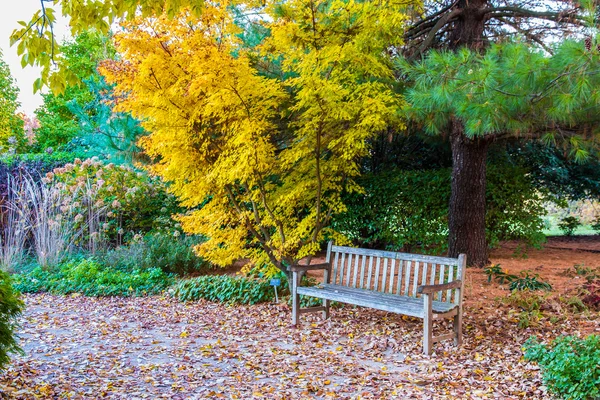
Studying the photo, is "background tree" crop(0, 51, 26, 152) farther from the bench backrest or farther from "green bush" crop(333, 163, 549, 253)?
the bench backrest

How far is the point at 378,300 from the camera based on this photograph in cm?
480

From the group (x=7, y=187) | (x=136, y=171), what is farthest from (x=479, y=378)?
(x=7, y=187)

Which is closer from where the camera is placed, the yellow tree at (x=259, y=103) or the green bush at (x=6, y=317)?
the green bush at (x=6, y=317)

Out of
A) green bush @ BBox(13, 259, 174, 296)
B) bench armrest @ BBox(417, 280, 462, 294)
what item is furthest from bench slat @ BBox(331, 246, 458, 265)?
green bush @ BBox(13, 259, 174, 296)

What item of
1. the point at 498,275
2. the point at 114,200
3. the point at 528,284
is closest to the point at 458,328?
the point at 528,284

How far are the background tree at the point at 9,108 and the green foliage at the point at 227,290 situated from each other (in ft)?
56.2

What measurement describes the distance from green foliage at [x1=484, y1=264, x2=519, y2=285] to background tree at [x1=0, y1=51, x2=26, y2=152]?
19817mm

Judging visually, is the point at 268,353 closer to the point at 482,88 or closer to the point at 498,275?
the point at 482,88

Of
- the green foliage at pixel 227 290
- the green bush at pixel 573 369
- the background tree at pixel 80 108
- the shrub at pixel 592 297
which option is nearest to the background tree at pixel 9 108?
the background tree at pixel 80 108

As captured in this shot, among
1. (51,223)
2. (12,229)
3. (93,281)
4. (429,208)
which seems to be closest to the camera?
(93,281)

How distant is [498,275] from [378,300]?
2550 millimetres

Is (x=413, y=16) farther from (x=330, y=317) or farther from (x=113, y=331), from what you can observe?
(x=113, y=331)

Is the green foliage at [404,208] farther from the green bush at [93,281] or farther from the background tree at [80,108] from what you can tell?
the background tree at [80,108]

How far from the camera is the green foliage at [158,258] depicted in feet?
27.1
